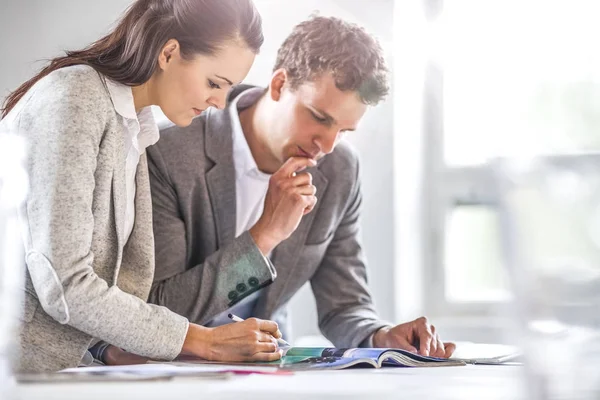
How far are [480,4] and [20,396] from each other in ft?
3.69

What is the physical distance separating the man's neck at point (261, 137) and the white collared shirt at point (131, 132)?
0.26m

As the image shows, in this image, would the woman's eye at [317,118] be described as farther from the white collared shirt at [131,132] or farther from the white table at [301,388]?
the white table at [301,388]

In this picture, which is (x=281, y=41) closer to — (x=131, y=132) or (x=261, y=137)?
(x=261, y=137)

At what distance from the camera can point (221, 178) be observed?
1.34m

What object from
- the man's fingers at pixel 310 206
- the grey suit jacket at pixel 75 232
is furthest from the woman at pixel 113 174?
the man's fingers at pixel 310 206

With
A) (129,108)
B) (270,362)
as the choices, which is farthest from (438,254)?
(129,108)

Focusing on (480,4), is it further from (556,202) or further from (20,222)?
(20,222)

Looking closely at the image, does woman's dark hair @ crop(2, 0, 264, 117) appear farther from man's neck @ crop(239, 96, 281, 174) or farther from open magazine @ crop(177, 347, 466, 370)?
open magazine @ crop(177, 347, 466, 370)

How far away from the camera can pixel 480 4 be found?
4.90 feet

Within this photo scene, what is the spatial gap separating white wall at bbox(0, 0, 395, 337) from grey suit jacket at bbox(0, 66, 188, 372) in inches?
10.1

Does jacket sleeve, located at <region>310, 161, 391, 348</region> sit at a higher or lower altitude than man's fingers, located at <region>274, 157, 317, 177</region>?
lower

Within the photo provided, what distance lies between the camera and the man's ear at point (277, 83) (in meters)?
1.37

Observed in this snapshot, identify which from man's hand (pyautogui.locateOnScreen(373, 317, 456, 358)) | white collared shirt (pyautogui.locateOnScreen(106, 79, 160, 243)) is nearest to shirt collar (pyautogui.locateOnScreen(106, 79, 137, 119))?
white collared shirt (pyautogui.locateOnScreen(106, 79, 160, 243))

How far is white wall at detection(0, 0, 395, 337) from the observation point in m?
1.25
